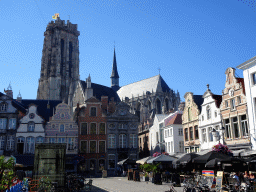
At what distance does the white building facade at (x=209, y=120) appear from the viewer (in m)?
27.5

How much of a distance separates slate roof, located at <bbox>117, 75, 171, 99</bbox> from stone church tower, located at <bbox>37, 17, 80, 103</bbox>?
47.2ft

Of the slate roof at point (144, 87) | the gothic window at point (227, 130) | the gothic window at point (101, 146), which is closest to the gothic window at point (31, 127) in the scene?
the gothic window at point (101, 146)

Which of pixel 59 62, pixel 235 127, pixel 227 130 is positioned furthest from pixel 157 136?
pixel 59 62

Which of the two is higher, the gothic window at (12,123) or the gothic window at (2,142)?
the gothic window at (12,123)

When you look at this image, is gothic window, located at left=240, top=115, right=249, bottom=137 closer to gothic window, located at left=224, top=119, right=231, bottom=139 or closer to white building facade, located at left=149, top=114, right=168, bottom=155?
gothic window, located at left=224, top=119, right=231, bottom=139

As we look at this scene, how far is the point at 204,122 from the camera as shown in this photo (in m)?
29.4

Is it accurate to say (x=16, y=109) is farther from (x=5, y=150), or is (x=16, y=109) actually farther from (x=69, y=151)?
(x=69, y=151)

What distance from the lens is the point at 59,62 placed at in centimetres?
7825

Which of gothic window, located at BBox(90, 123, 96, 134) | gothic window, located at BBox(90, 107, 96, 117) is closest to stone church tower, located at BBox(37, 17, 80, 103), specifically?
gothic window, located at BBox(90, 107, 96, 117)

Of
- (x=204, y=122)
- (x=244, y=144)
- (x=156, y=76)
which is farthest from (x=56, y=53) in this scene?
(x=244, y=144)

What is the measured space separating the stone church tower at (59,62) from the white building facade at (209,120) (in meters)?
50.1

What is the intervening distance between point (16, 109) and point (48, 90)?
39347 millimetres

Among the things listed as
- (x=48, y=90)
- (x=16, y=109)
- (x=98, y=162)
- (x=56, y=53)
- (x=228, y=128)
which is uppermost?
(x=56, y=53)

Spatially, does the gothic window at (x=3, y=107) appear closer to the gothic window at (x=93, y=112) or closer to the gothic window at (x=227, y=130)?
the gothic window at (x=93, y=112)
